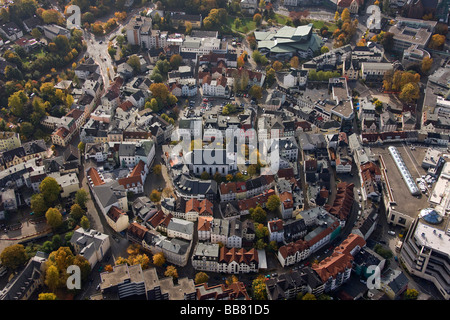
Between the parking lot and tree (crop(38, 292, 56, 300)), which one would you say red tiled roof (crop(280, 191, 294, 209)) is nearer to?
the parking lot

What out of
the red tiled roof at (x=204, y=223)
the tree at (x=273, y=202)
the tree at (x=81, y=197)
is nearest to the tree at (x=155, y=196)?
the red tiled roof at (x=204, y=223)

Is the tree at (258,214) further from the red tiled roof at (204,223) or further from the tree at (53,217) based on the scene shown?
the tree at (53,217)

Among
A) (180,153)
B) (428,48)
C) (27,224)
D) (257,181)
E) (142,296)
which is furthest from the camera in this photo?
(428,48)

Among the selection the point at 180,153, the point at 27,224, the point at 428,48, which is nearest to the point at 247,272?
the point at 180,153

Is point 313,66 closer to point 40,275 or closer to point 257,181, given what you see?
point 257,181

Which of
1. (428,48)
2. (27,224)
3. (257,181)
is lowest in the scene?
(27,224)
